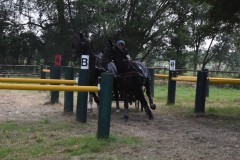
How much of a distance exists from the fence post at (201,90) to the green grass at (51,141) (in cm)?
385

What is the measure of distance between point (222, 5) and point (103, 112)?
14.8 feet

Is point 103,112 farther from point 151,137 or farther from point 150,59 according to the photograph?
point 150,59

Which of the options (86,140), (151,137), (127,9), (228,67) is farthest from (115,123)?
(228,67)

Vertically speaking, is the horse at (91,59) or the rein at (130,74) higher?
the horse at (91,59)

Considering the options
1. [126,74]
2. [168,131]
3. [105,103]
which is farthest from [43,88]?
[126,74]

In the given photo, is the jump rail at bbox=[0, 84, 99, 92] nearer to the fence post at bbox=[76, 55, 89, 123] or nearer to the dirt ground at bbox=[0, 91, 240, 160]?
the dirt ground at bbox=[0, 91, 240, 160]

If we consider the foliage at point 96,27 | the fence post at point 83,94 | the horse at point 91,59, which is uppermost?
the foliage at point 96,27

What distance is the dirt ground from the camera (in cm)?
614

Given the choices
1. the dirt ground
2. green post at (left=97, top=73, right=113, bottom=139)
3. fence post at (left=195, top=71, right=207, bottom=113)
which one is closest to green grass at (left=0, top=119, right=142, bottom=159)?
green post at (left=97, top=73, right=113, bottom=139)

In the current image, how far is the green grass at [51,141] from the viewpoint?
19.6 ft

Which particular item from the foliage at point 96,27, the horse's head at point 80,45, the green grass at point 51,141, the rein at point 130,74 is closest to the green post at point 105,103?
the green grass at point 51,141

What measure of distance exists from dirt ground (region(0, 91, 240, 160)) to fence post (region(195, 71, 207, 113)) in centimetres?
56

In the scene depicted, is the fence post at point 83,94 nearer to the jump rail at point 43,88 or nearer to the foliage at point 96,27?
the jump rail at point 43,88

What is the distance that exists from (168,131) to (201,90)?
316 cm
